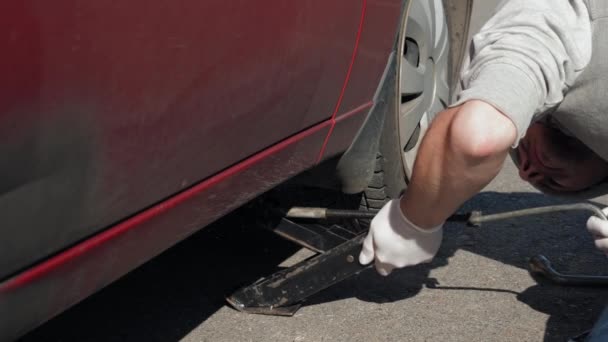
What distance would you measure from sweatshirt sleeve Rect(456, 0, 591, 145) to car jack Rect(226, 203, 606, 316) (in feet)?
1.77

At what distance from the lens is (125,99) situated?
1.43 meters

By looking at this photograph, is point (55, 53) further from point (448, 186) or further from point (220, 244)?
point (220, 244)

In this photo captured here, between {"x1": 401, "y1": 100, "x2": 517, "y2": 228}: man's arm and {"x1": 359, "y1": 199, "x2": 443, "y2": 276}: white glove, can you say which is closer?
{"x1": 401, "y1": 100, "x2": 517, "y2": 228}: man's arm

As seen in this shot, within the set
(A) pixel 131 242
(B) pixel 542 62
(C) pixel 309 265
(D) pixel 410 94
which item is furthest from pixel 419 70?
(A) pixel 131 242

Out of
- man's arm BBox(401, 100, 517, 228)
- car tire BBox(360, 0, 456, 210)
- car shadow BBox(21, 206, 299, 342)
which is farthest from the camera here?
car tire BBox(360, 0, 456, 210)

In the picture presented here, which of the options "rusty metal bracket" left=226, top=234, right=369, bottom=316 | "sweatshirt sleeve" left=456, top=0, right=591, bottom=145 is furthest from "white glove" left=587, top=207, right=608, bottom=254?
"rusty metal bracket" left=226, top=234, right=369, bottom=316

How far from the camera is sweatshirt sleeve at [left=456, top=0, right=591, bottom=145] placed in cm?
161

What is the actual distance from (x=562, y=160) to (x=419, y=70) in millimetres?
607

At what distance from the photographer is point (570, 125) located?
6.30ft

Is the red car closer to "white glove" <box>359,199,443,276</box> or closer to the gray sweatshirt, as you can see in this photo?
"white glove" <box>359,199,443,276</box>

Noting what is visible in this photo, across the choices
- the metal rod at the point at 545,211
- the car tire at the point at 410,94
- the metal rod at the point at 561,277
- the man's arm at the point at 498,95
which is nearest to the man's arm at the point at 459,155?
the man's arm at the point at 498,95

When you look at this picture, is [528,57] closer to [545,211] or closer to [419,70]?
[545,211]

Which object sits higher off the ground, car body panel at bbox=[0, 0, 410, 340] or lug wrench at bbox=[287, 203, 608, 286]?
car body panel at bbox=[0, 0, 410, 340]

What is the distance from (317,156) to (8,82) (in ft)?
3.78
